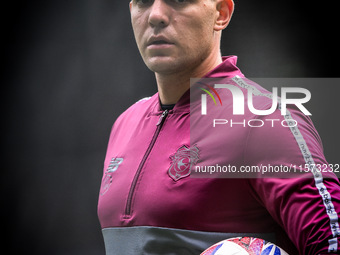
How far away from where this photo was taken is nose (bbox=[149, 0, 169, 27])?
1.28m

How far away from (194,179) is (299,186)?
9.9 inches

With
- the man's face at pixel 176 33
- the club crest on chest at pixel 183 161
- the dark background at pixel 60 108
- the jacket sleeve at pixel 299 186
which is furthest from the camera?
the dark background at pixel 60 108

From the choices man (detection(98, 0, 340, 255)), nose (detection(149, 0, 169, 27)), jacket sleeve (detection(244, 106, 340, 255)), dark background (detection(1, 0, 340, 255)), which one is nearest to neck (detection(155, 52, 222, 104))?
man (detection(98, 0, 340, 255))

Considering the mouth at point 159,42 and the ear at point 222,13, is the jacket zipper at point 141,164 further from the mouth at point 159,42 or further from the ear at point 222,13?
the ear at point 222,13

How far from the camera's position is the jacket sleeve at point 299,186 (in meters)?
0.98

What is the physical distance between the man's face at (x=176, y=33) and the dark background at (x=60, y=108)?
3.08 ft

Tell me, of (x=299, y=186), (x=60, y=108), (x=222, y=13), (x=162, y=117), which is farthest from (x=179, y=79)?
(x=60, y=108)

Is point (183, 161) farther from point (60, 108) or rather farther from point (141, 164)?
point (60, 108)

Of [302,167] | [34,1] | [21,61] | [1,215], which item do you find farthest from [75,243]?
[302,167]

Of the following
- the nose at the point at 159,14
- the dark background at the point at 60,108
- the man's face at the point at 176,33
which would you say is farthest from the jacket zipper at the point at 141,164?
the dark background at the point at 60,108

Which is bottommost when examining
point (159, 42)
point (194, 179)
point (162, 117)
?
point (194, 179)

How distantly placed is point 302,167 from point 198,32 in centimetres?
48

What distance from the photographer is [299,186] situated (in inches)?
40.6

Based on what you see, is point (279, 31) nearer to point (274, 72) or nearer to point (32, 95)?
point (274, 72)
